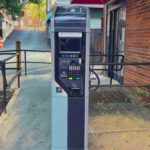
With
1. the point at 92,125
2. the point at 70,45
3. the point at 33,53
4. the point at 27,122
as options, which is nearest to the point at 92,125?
the point at 92,125

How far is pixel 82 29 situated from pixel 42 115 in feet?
8.49

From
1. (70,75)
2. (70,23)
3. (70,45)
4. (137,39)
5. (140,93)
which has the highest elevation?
(70,23)

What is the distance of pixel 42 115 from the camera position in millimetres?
4703

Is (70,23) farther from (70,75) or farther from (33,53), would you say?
(33,53)

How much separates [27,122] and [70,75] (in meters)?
2.02

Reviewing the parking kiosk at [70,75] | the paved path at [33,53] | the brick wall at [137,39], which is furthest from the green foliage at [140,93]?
the paved path at [33,53]

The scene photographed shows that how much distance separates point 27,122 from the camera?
4.34 m

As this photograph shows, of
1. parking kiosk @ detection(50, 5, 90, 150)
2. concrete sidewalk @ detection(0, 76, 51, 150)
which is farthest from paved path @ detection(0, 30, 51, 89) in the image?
parking kiosk @ detection(50, 5, 90, 150)

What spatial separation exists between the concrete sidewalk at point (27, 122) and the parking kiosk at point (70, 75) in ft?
2.19

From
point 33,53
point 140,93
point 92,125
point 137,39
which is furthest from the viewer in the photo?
point 33,53

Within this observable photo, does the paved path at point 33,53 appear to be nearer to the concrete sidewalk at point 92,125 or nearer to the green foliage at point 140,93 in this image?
the concrete sidewalk at point 92,125

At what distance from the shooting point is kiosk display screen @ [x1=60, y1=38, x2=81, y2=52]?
8.89 ft

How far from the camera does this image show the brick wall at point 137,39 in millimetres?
5652

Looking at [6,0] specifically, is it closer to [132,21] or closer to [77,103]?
[132,21]
